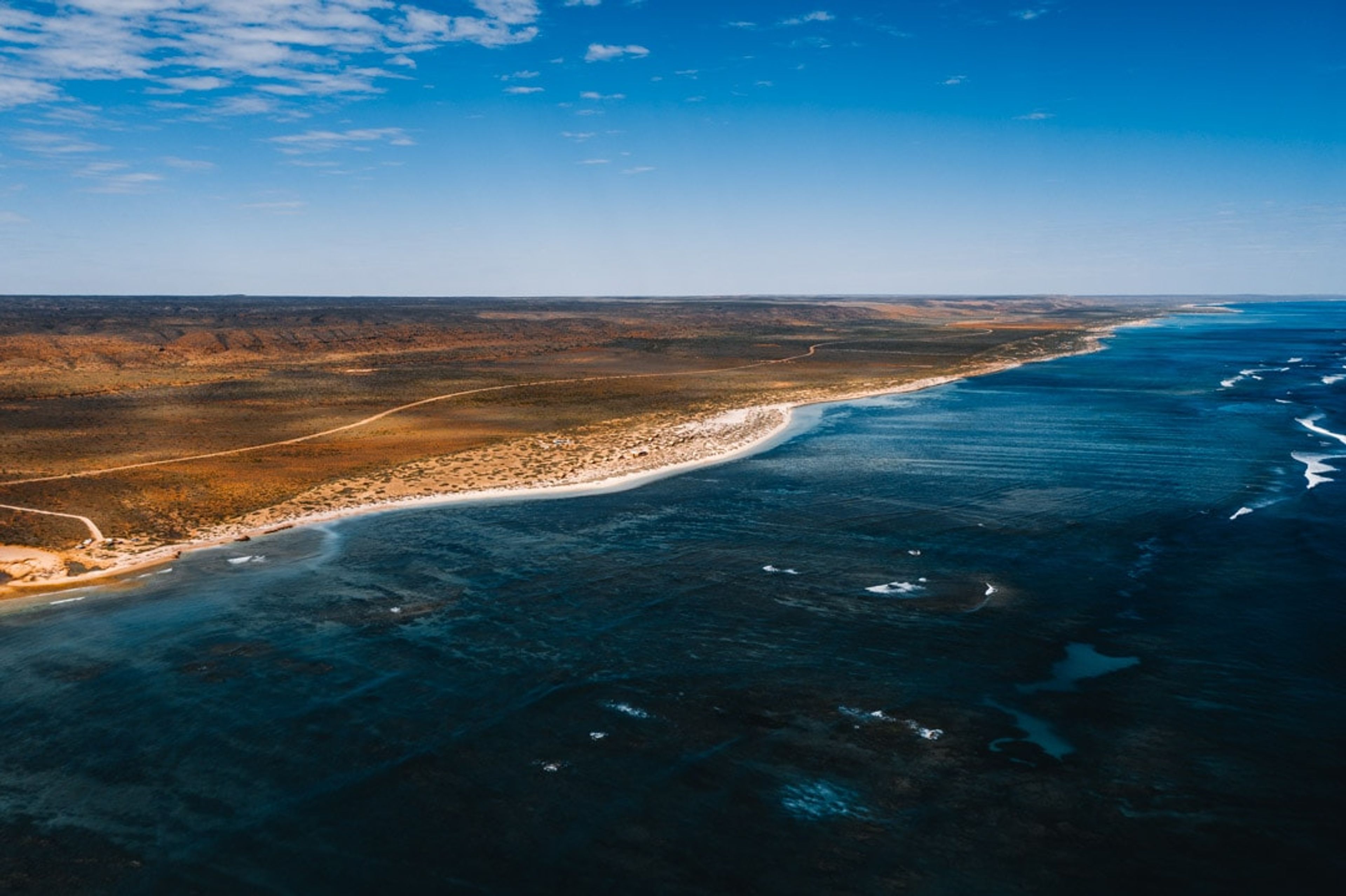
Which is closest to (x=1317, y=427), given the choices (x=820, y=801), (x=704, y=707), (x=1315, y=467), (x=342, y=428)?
(x=1315, y=467)

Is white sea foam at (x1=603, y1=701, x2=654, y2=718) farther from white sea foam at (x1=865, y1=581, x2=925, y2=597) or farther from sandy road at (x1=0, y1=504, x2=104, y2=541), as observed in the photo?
sandy road at (x1=0, y1=504, x2=104, y2=541)

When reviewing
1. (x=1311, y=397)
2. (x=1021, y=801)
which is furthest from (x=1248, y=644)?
(x=1311, y=397)

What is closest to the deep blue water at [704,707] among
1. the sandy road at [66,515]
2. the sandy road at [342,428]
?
the sandy road at [66,515]

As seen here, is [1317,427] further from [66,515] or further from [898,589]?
[66,515]

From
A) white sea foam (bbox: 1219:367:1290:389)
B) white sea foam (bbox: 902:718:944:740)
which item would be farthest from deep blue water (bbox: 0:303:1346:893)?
white sea foam (bbox: 1219:367:1290:389)

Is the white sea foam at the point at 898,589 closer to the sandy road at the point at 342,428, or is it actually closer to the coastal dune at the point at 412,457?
the coastal dune at the point at 412,457

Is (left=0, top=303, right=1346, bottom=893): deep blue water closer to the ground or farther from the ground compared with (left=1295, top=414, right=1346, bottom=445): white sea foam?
closer to the ground

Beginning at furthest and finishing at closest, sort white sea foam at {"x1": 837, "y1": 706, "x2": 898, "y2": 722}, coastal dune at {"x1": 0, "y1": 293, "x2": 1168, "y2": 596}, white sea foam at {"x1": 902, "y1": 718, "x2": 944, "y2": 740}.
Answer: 1. coastal dune at {"x1": 0, "y1": 293, "x2": 1168, "y2": 596}
2. white sea foam at {"x1": 837, "y1": 706, "x2": 898, "y2": 722}
3. white sea foam at {"x1": 902, "y1": 718, "x2": 944, "y2": 740}
